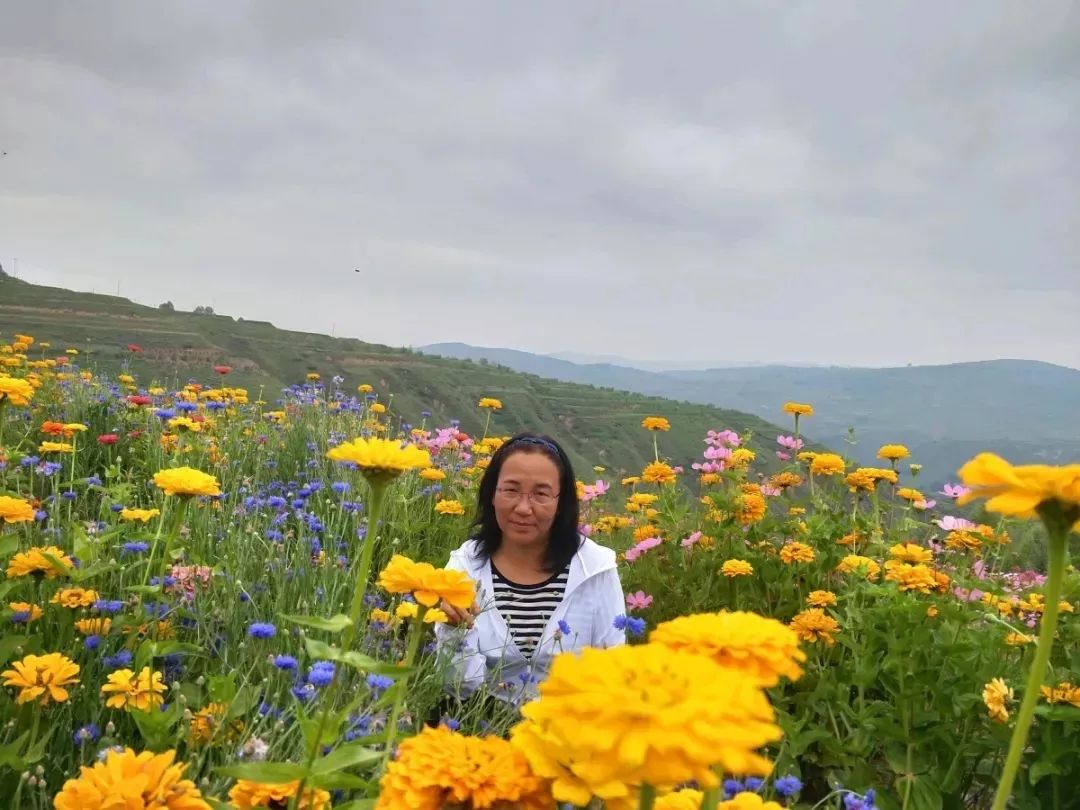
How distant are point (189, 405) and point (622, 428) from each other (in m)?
60.1

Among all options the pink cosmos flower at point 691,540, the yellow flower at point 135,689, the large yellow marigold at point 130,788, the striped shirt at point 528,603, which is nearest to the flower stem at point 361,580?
the large yellow marigold at point 130,788

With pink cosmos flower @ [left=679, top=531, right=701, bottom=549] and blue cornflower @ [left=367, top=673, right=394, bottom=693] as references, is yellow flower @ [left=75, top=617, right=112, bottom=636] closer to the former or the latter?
blue cornflower @ [left=367, top=673, right=394, bottom=693]

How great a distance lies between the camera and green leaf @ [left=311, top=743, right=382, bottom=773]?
969 mm

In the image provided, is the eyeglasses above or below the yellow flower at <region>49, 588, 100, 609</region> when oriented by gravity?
above

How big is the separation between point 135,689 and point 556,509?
182 cm

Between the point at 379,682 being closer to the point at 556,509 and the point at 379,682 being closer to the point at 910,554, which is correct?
the point at 556,509

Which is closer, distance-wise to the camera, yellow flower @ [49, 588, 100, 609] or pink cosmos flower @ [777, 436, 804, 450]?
yellow flower @ [49, 588, 100, 609]

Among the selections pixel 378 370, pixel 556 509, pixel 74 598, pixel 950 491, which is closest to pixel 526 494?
pixel 556 509

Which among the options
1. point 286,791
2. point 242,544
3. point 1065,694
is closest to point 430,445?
point 242,544

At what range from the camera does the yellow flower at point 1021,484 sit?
87 cm

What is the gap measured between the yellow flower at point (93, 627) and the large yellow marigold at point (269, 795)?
4.13 feet

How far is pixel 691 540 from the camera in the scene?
3838 mm

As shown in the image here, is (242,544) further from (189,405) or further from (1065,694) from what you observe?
(1065,694)

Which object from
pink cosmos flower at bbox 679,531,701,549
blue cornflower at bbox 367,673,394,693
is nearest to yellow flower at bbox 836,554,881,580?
pink cosmos flower at bbox 679,531,701,549
